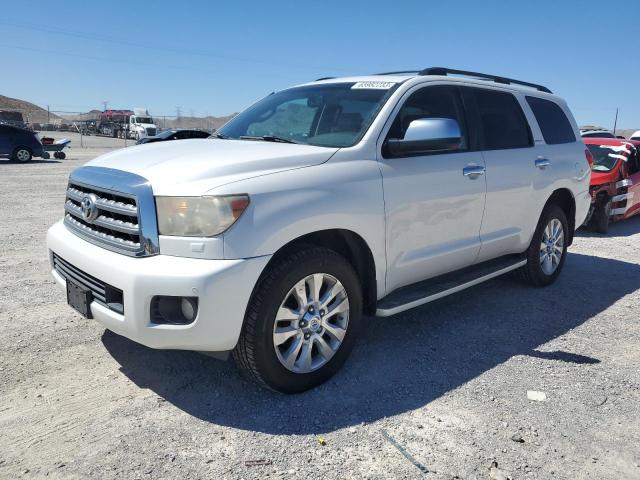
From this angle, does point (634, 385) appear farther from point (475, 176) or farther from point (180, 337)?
point (180, 337)

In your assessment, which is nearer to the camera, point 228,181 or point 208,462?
point 208,462

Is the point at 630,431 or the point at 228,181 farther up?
the point at 228,181

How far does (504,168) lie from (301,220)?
7.66 ft

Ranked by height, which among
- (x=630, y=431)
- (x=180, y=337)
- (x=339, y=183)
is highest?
(x=339, y=183)

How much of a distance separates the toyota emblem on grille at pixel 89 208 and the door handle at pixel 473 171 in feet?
8.65

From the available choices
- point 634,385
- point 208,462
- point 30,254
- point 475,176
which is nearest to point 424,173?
point 475,176

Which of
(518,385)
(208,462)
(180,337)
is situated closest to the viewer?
(208,462)

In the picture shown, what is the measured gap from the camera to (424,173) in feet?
12.7

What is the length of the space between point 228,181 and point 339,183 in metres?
0.73

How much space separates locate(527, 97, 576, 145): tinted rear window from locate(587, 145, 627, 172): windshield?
412 cm

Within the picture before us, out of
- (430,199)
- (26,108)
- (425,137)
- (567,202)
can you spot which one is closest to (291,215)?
(425,137)

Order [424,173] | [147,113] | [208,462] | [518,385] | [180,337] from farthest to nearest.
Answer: [147,113] → [424,173] → [518,385] → [180,337] → [208,462]

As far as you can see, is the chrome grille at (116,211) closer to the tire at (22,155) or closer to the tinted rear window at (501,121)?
the tinted rear window at (501,121)

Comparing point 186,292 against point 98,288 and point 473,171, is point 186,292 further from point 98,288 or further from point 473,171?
point 473,171
